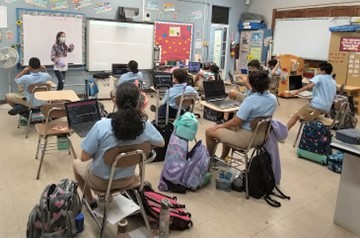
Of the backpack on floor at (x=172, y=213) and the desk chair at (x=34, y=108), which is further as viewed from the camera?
the desk chair at (x=34, y=108)

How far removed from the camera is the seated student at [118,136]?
1896 mm

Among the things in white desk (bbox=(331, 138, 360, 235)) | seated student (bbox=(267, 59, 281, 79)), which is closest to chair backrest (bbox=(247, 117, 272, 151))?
white desk (bbox=(331, 138, 360, 235))

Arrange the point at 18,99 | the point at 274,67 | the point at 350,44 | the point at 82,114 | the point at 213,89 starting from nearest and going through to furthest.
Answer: the point at 82,114 → the point at 213,89 → the point at 18,99 → the point at 350,44 → the point at 274,67

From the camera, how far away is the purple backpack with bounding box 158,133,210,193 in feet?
9.57

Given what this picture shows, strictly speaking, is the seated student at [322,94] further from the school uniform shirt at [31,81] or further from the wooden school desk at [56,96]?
the school uniform shirt at [31,81]

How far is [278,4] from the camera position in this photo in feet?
30.3

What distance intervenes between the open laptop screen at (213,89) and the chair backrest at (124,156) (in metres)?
2.05

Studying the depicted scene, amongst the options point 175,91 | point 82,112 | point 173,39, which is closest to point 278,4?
point 173,39

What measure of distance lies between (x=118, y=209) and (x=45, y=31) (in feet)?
17.1

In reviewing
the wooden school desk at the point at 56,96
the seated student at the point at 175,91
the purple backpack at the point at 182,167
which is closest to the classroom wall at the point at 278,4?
the seated student at the point at 175,91

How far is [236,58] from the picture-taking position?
10188 millimetres

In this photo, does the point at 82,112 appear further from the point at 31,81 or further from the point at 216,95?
the point at 31,81

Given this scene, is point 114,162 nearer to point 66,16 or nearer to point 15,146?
point 15,146

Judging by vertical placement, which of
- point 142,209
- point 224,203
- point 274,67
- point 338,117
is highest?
point 274,67
